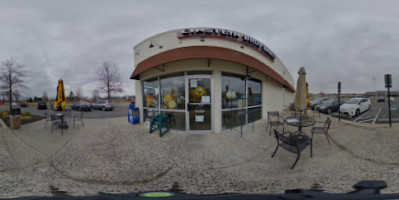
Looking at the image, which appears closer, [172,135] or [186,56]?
[186,56]

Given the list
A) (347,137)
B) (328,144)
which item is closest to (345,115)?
(347,137)

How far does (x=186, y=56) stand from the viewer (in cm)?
525

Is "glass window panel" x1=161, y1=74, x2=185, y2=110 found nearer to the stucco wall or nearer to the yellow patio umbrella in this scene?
the stucco wall

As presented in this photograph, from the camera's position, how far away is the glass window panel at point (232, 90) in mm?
6270

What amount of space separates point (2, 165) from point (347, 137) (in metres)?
9.99

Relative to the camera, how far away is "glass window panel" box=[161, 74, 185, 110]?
240 inches

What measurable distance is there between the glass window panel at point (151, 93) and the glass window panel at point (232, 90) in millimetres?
3001

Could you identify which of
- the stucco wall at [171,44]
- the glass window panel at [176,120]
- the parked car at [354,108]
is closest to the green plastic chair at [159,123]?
the glass window panel at [176,120]

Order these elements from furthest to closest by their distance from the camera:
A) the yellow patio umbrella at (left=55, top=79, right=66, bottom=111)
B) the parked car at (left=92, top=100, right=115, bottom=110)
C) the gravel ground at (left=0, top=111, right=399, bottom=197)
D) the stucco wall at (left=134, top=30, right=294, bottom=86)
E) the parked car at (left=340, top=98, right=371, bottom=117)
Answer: the parked car at (left=92, top=100, right=115, bottom=110) → the parked car at (left=340, top=98, right=371, bottom=117) → the yellow patio umbrella at (left=55, top=79, right=66, bottom=111) → the stucco wall at (left=134, top=30, right=294, bottom=86) → the gravel ground at (left=0, top=111, right=399, bottom=197)

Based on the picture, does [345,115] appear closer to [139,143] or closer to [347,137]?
[347,137]

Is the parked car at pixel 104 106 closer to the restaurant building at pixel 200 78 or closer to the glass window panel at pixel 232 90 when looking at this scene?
the restaurant building at pixel 200 78

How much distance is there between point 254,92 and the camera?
763cm

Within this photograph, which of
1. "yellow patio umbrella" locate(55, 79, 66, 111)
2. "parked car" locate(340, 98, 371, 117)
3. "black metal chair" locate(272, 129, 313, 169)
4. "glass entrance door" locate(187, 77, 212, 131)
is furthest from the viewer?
"parked car" locate(340, 98, 371, 117)

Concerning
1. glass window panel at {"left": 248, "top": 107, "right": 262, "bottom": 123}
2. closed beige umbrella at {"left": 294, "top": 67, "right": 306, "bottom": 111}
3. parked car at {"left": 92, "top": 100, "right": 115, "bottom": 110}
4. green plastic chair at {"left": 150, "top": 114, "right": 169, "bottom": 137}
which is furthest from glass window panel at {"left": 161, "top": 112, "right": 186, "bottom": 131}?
parked car at {"left": 92, "top": 100, "right": 115, "bottom": 110}
